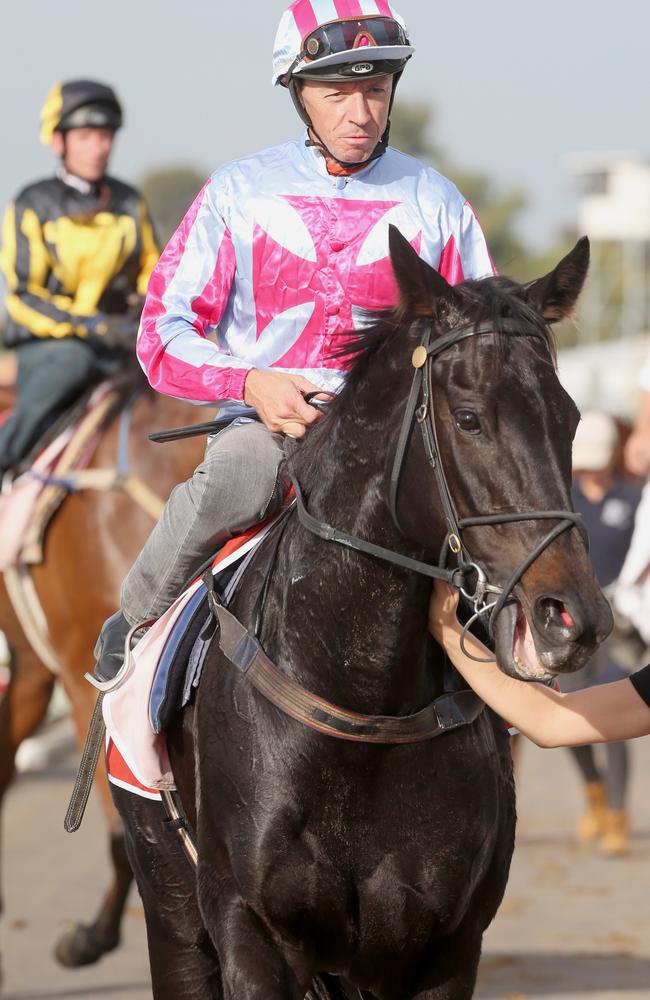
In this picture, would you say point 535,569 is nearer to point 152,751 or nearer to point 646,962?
point 152,751

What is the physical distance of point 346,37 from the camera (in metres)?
3.67

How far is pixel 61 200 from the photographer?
7617 mm

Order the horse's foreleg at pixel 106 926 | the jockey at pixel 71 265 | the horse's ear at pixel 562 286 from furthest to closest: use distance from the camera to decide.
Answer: the jockey at pixel 71 265, the horse's foreleg at pixel 106 926, the horse's ear at pixel 562 286

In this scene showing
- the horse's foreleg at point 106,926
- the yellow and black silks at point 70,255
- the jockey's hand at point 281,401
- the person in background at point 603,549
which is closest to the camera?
the jockey's hand at point 281,401

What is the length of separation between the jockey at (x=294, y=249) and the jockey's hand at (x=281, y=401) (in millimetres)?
85

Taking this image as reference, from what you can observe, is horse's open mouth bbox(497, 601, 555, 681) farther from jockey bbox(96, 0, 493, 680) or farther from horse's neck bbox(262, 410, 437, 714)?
jockey bbox(96, 0, 493, 680)

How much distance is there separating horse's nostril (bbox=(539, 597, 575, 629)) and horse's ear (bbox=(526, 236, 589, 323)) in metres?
0.65

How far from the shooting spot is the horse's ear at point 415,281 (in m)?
3.14

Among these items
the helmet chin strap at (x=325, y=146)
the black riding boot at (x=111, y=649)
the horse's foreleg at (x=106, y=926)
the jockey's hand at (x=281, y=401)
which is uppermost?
the helmet chin strap at (x=325, y=146)

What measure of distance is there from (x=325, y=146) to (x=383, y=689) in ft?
4.17

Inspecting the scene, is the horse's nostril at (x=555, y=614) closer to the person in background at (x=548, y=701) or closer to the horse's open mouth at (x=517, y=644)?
the horse's open mouth at (x=517, y=644)

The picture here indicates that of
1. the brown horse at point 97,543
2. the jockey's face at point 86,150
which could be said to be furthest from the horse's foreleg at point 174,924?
the jockey's face at point 86,150

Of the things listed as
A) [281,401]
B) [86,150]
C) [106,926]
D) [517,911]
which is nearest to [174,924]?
[281,401]

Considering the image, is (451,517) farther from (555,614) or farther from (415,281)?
(415,281)
